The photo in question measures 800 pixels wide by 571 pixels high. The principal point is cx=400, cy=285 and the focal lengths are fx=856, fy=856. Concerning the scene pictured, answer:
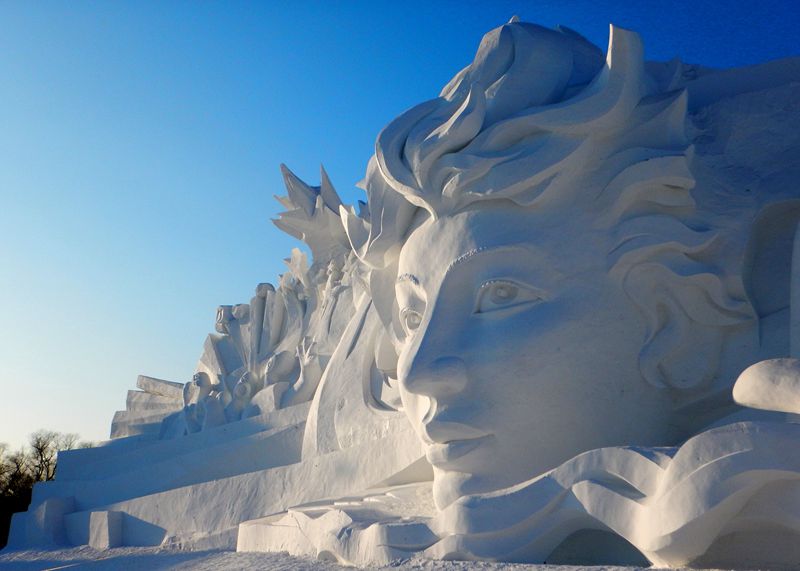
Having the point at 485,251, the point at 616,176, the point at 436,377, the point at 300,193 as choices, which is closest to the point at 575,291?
the point at 485,251

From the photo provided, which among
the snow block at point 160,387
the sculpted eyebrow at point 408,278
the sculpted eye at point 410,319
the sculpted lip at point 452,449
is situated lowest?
the sculpted lip at point 452,449

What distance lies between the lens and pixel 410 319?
183 inches

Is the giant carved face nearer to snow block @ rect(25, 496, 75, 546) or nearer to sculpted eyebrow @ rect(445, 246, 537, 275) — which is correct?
sculpted eyebrow @ rect(445, 246, 537, 275)

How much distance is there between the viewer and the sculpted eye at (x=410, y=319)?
4590 mm

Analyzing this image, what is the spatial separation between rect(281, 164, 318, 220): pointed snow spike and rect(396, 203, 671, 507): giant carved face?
6.39m

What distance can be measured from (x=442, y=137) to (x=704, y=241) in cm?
139

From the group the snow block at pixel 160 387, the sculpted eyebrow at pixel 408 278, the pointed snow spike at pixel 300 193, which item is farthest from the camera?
the snow block at pixel 160 387

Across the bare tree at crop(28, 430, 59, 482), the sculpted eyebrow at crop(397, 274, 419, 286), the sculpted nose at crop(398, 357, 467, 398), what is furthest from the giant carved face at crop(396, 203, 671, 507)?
the bare tree at crop(28, 430, 59, 482)

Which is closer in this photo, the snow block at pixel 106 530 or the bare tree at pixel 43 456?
the snow block at pixel 106 530

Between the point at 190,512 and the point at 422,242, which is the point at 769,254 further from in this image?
the point at 190,512

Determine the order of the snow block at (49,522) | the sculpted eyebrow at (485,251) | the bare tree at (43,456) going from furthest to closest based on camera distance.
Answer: the bare tree at (43,456) < the snow block at (49,522) < the sculpted eyebrow at (485,251)

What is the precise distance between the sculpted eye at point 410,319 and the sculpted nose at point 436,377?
0.44 metres

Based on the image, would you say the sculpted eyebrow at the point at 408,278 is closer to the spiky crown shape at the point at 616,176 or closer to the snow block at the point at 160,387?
the spiky crown shape at the point at 616,176

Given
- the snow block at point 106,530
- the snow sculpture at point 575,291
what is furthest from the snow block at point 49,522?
the snow sculpture at point 575,291
